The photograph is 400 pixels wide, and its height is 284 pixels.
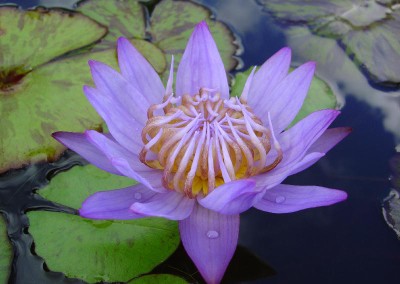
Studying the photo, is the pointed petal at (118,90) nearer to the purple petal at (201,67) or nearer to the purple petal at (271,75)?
the purple petal at (201,67)

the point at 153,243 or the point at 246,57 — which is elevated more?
the point at 246,57

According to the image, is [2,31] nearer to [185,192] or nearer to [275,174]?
[185,192]

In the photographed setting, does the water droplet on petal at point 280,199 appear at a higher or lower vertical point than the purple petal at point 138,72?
lower

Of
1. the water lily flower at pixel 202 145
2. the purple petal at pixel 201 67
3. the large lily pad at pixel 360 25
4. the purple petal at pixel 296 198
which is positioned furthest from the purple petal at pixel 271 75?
the large lily pad at pixel 360 25

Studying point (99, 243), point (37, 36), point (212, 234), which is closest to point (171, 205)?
point (212, 234)

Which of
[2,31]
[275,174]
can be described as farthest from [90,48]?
[275,174]

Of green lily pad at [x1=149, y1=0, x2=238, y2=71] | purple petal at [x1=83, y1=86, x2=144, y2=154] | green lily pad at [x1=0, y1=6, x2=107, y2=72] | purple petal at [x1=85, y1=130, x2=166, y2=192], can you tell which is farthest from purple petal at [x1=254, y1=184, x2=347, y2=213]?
green lily pad at [x1=0, y1=6, x2=107, y2=72]

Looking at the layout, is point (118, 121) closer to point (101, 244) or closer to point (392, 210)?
point (101, 244)
